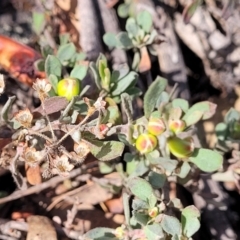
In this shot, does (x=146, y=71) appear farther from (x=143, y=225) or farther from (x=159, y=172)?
(x=143, y=225)

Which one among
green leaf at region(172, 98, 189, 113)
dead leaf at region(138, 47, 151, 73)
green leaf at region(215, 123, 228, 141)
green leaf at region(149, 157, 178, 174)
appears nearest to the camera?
green leaf at region(149, 157, 178, 174)

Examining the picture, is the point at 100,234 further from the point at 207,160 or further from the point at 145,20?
the point at 145,20

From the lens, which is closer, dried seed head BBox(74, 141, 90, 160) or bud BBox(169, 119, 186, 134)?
dried seed head BBox(74, 141, 90, 160)

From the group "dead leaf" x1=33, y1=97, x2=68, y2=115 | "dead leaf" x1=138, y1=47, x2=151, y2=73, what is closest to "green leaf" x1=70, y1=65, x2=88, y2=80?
"dead leaf" x1=33, y1=97, x2=68, y2=115

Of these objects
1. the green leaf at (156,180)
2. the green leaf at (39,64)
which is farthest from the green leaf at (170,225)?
the green leaf at (39,64)

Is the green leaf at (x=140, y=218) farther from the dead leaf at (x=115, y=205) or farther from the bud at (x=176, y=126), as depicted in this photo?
the dead leaf at (x=115, y=205)

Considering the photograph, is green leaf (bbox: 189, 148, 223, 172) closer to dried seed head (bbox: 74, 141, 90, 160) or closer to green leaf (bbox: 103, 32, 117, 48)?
dried seed head (bbox: 74, 141, 90, 160)

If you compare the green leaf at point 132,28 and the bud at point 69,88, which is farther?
the green leaf at point 132,28

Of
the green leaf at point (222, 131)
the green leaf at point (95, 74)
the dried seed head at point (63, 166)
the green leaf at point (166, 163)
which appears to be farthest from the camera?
the green leaf at point (222, 131)
